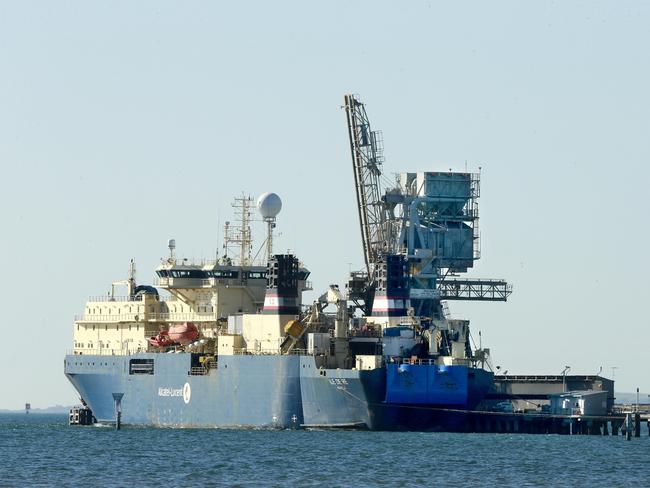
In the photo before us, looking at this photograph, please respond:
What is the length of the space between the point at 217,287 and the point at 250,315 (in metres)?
6.29

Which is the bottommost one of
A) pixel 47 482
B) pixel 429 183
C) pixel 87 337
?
pixel 47 482

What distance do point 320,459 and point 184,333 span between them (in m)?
27.7

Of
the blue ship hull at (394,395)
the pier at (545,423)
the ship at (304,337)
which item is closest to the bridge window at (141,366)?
the ship at (304,337)

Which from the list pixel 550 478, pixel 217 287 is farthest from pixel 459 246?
pixel 550 478

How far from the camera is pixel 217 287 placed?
11306cm

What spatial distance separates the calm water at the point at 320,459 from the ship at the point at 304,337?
202 cm

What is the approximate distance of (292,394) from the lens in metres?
103

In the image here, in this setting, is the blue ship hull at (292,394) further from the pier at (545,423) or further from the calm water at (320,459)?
the pier at (545,423)

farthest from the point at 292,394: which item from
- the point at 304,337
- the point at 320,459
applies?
the point at 320,459

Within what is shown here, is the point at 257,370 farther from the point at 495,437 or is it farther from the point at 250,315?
the point at 495,437

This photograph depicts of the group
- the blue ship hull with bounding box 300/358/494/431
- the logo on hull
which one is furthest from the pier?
the logo on hull

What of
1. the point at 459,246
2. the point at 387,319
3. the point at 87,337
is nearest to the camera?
the point at 387,319

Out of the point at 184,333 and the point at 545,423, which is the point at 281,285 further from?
the point at 545,423

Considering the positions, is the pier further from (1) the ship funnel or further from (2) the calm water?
(1) the ship funnel
